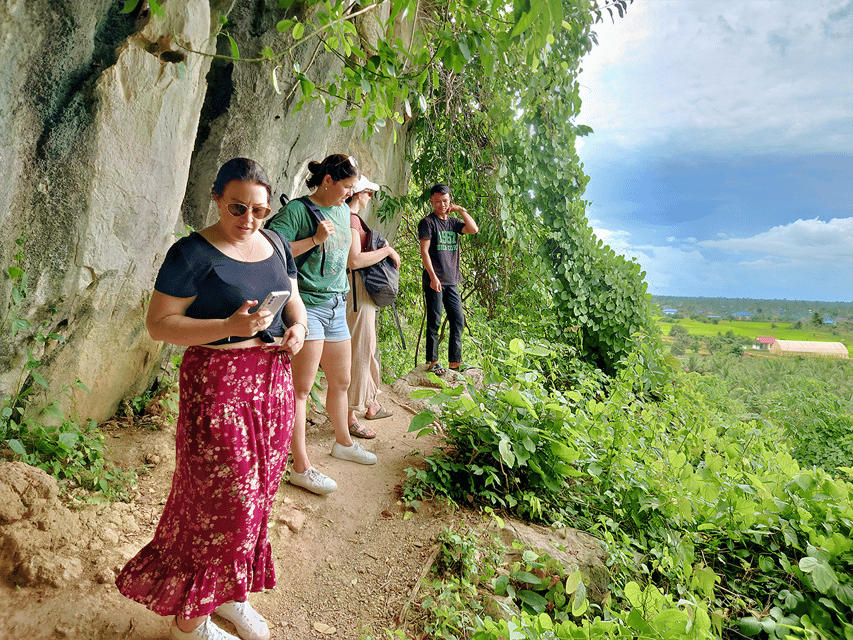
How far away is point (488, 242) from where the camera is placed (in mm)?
6078

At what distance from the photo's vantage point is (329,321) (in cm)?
276

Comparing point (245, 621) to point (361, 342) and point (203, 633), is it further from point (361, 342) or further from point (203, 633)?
point (361, 342)

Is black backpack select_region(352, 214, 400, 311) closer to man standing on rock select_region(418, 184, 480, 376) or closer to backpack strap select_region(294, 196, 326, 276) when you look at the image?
backpack strap select_region(294, 196, 326, 276)

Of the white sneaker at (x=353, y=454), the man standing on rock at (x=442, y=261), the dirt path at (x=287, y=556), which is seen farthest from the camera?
the man standing on rock at (x=442, y=261)

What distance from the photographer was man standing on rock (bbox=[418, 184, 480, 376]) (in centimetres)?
457

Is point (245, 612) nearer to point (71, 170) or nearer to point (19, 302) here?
point (19, 302)

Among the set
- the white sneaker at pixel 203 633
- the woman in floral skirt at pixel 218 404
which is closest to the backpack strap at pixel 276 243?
the woman in floral skirt at pixel 218 404

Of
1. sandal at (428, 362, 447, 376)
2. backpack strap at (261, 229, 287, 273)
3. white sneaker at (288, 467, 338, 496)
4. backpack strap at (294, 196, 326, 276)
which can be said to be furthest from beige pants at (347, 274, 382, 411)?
backpack strap at (261, 229, 287, 273)

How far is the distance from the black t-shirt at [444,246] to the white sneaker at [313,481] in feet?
7.86

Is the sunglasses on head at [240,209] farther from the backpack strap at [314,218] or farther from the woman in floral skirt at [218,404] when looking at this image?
the backpack strap at [314,218]

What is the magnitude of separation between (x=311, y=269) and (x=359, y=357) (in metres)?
1.01

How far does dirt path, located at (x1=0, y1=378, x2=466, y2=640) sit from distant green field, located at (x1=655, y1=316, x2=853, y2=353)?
8545 mm

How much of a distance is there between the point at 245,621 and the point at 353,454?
1.24m

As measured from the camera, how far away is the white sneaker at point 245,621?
188 centimetres
